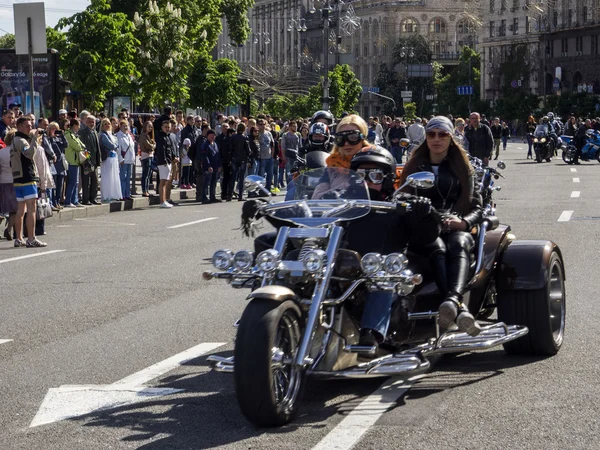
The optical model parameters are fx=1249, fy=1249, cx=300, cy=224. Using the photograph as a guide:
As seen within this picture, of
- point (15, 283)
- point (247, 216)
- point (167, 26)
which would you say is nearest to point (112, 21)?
point (167, 26)

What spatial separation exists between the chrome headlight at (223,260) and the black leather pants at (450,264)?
1.33 meters

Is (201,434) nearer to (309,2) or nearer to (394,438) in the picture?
(394,438)

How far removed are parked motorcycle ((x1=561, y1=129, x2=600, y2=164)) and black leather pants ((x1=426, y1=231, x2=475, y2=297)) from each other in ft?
126

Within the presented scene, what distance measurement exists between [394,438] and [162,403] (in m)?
1.52

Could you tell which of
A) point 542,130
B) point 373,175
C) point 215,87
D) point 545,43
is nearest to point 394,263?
point 373,175

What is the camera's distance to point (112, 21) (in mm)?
30562

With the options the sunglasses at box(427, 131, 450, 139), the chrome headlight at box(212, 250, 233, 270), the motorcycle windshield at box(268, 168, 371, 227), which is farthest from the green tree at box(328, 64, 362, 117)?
the chrome headlight at box(212, 250, 233, 270)

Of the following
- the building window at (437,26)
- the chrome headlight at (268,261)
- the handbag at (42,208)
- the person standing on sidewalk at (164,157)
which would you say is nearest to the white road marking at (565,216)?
the handbag at (42,208)

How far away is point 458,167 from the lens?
26.9ft

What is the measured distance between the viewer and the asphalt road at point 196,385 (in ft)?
20.0

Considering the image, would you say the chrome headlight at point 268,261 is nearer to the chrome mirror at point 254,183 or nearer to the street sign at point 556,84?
the chrome mirror at point 254,183

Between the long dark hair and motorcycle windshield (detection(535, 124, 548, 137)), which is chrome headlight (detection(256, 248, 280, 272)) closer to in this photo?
the long dark hair

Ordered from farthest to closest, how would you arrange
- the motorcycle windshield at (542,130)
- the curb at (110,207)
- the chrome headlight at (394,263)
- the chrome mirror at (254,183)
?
the motorcycle windshield at (542,130)
the curb at (110,207)
the chrome mirror at (254,183)
the chrome headlight at (394,263)

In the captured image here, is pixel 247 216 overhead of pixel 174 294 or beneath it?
overhead
